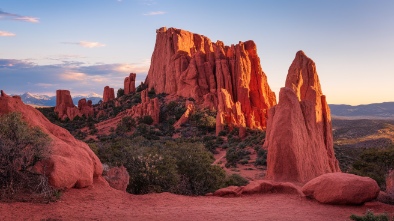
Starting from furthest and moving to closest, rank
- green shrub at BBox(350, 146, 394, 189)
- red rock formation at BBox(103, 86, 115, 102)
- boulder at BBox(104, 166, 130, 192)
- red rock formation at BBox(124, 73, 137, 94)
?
1. red rock formation at BBox(103, 86, 115, 102)
2. red rock formation at BBox(124, 73, 137, 94)
3. green shrub at BBox(350, 146, 394, 189)
4. boulder at BBox(104, 166, 130, 192)

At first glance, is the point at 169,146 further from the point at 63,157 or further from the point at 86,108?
the point at 86,108

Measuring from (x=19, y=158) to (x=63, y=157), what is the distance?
155 cm

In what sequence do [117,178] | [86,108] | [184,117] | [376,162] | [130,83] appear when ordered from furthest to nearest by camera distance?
[130,83]
[86,108]
[184,117]
[376,162]
[117,178]

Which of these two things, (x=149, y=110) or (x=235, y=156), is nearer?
(x=235, y=156)

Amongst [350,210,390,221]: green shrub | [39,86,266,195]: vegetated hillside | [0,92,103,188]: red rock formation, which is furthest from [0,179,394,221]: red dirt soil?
[39,86,266,195]: vegetated hillside

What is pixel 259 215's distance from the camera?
12.2 meters

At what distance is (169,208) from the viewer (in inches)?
506

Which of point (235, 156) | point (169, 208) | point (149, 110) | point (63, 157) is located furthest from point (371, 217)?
point (149, 110)

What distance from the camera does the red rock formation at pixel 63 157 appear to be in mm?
13008

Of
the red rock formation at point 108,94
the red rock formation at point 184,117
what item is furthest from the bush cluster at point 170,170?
the red rock formation at point 108,94

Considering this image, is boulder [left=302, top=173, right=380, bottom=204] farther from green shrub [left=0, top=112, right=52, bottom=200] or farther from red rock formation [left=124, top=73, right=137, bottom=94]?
red rock formation [left=124, top=73, right=137, bottom=94]

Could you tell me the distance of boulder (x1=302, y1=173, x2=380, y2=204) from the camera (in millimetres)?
13961

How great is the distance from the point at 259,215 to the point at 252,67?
58540 mm

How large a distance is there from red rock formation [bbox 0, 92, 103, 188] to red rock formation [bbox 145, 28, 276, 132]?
42.0 metres
